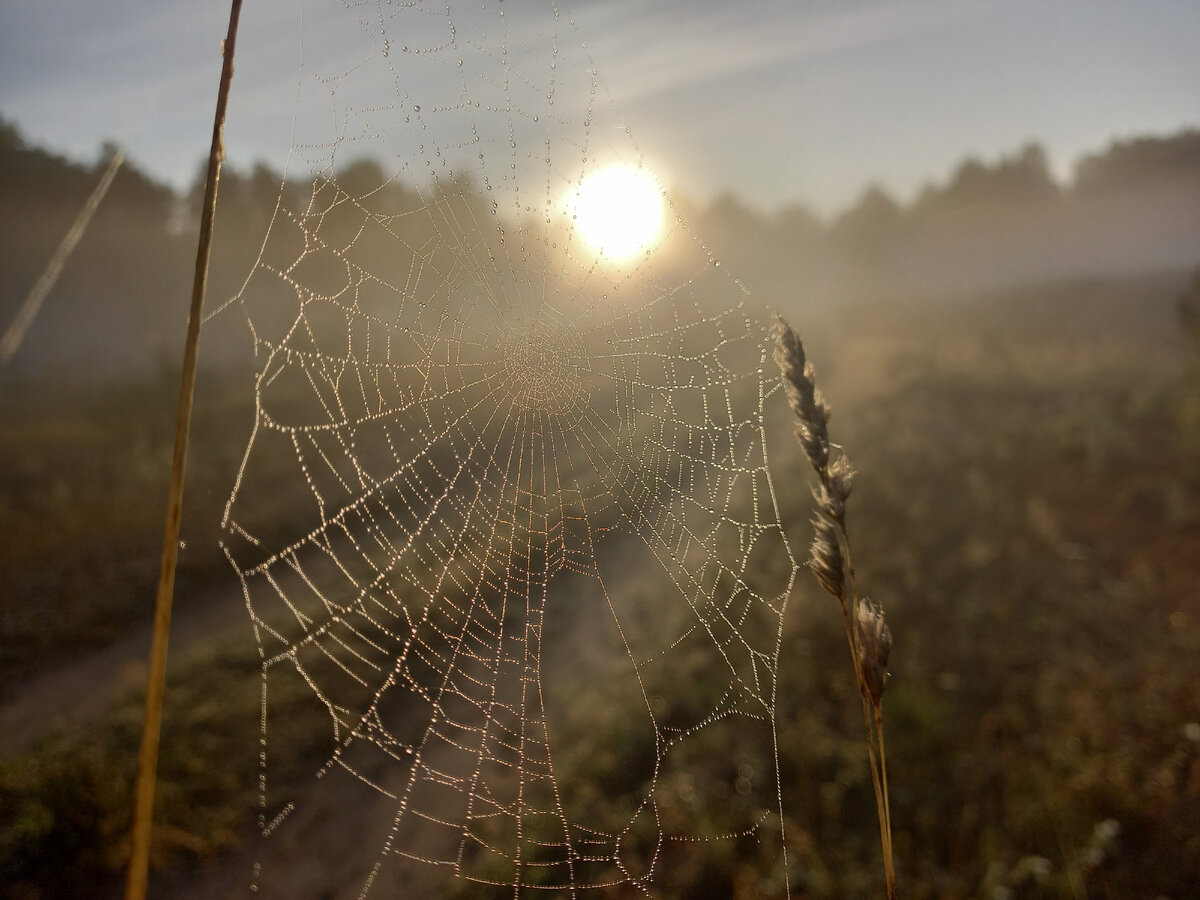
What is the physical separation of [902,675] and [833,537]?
6.07 metres

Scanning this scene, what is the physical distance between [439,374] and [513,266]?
550cm

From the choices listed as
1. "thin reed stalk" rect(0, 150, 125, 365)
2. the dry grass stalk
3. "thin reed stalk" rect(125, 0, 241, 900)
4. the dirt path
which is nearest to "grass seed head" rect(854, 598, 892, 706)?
the dry grass stalk

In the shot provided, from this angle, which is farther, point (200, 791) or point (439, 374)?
point (439, 374)

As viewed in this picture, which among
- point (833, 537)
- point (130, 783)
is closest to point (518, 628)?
point (130, 783)

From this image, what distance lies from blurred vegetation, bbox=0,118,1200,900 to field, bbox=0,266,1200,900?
3cm

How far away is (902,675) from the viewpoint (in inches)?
251

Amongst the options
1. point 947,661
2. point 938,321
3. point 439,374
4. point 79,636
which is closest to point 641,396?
point 439,374

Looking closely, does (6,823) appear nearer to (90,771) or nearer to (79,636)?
(90,771)

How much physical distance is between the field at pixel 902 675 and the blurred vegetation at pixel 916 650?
0.03 metres

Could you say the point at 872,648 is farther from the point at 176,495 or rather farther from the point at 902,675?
the point at 902,675

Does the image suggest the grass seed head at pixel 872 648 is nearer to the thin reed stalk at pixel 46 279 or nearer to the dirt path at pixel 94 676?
the thin reed stalk at pixel 46 279

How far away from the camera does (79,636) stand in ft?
26.2

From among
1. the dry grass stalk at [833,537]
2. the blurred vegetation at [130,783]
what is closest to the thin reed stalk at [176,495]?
the dry grass stalk at [833,537]

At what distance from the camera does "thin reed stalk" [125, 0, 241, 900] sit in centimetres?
76
